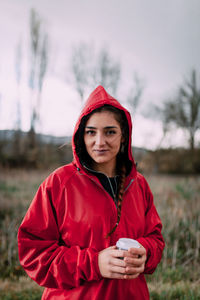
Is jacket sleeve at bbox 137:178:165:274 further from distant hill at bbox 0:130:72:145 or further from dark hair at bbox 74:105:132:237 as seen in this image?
distant hill at bbox 0:130:72:145

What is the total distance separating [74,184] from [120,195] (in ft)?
0.94

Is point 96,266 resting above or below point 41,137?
below

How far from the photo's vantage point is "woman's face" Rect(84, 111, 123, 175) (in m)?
1.44

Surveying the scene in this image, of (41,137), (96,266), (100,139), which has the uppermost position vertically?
(100,139)

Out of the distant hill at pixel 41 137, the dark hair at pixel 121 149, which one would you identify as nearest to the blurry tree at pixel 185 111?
the distant hill at pixel 41 137

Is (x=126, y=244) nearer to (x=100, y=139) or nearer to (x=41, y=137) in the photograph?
(x=100, y=139)

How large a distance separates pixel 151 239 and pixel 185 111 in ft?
39.7

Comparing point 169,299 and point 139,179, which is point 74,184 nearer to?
point 139,179

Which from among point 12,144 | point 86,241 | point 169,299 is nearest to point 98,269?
point 86,241

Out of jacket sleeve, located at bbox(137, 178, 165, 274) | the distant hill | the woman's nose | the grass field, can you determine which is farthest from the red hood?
the distant hill

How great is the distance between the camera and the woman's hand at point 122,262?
3.64 feet

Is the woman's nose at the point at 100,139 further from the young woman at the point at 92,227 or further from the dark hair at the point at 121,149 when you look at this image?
the dark hair at the point at 121,149

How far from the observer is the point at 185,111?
12.5 m

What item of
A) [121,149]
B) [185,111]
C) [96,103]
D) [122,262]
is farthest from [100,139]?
[185,111]
